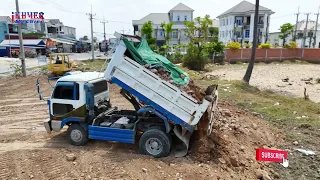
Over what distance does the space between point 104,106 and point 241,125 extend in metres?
4.16

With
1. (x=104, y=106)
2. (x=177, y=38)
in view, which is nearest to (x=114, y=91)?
(x=104, y=106)

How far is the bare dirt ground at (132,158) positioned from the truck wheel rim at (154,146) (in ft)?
0.74

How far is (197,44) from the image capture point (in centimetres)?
3042

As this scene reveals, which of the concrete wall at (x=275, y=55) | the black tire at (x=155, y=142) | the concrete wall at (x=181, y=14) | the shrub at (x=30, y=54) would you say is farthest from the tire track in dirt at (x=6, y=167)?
the concrete wall at (x=181, y=14)

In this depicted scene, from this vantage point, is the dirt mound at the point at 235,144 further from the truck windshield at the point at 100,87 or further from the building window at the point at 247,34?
the building window at the point at 247,34

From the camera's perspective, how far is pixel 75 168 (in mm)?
5703

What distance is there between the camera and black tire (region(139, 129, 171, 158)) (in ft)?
20.2

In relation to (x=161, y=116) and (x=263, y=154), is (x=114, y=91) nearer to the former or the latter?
(x=161, y=116)

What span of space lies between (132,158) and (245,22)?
54.3 metres

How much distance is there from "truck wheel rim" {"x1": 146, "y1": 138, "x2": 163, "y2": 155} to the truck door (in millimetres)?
2155

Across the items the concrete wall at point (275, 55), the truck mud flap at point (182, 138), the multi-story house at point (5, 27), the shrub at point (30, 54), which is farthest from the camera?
the multi-story house at point (5, 27)

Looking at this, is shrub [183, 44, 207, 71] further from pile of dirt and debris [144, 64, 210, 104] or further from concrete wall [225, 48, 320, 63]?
pile of dirt and debris [144, 64, 210, 104]

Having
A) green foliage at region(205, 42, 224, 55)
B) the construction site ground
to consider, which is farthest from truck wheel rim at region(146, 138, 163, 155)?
green foliage at region(205, 42, 224, 55)

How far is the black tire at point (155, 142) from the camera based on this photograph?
243 inches
